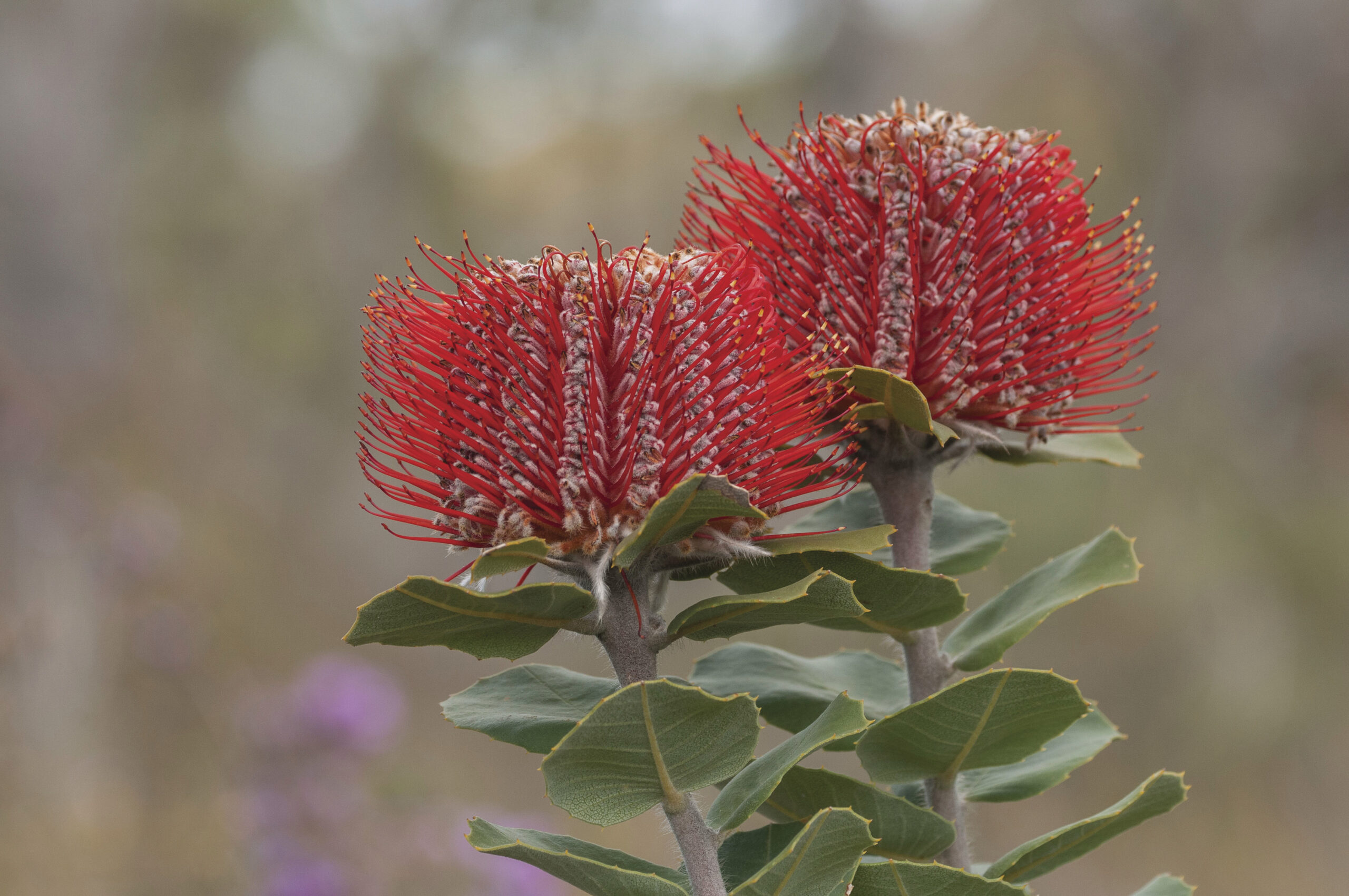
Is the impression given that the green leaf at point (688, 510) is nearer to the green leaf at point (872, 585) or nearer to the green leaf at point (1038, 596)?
the green leaf at point (872, 585)

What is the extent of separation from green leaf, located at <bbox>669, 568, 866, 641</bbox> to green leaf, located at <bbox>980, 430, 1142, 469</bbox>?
349 millimetres

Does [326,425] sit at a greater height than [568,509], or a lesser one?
greater

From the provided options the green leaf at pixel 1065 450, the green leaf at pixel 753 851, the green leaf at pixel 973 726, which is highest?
the green leaf at pixel 1065 450

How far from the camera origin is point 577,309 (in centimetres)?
85

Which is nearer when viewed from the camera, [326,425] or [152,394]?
[152,394]

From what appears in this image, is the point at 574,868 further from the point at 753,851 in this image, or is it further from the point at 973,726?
the point at 973,726

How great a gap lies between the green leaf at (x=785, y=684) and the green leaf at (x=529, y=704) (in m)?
0.13

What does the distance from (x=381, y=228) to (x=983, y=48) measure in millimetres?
4184

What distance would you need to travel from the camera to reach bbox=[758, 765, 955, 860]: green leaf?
35.8 inches

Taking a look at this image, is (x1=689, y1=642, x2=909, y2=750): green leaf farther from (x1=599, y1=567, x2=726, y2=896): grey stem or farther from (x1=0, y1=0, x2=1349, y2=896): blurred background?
(x1=0, y1=0, x2=1349, y2=896): blurred background

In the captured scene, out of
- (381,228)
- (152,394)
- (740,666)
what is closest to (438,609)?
(740,666)

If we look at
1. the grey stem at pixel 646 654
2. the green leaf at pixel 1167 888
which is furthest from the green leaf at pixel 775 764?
the green leaf at pixel 1167 888

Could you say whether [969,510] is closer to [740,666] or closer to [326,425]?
[740,666]

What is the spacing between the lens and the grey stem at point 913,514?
1.06 meters
